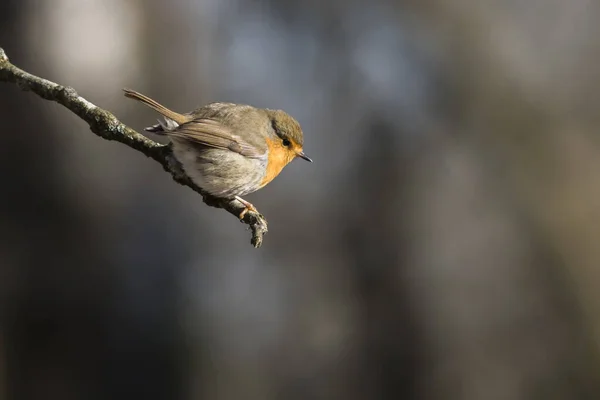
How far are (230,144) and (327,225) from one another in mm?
3876

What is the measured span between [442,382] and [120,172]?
3433mm

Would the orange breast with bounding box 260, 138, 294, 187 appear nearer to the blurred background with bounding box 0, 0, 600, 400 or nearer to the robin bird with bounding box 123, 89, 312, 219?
the robin bird with bounding box 123, 89, 312, 219

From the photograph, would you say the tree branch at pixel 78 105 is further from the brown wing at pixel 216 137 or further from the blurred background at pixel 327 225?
the blurred background at pixel 327 225

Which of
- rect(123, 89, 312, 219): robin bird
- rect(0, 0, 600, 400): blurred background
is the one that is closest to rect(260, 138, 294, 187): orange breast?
rect(123, 89, 312, 219): robin bird

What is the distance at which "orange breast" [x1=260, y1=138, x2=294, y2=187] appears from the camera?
204 cm

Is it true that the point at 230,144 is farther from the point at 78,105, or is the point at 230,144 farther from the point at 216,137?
the point at 78,105

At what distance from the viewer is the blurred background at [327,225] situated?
4.66 m

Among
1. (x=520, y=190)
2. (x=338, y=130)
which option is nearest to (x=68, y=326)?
(x=338, y=130)

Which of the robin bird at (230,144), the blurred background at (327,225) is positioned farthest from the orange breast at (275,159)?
the blurred background at (327,225)

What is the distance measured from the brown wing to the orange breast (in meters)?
0.04

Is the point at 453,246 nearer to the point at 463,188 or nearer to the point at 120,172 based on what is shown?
the point at 463,188

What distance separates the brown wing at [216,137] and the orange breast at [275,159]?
38 mm

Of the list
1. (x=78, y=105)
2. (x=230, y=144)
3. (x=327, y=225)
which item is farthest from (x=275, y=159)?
(x=327, y=225)

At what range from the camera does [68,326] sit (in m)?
4.73
